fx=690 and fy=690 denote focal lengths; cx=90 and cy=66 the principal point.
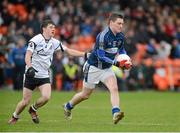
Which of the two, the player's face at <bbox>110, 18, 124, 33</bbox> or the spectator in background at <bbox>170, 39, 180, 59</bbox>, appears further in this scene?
the spectator in background at <bbox>170, 39, 180, 59</bbox>

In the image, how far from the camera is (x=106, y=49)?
1405 cm

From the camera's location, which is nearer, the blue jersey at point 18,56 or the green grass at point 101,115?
the green grass at point 101,115

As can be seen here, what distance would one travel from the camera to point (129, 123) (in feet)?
46.6

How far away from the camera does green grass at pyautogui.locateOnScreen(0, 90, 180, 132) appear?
13027 mm

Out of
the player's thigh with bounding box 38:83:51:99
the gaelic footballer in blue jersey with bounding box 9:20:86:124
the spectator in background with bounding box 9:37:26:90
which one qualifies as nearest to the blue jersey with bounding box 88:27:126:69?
the gaelic footballer in blue jersey with bounding box 9:20:86:124

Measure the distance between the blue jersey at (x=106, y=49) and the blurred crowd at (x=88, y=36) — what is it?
1164cm

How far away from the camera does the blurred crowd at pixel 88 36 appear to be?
26.9m

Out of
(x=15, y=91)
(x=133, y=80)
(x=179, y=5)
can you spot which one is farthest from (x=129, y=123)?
(x=179, y=5)

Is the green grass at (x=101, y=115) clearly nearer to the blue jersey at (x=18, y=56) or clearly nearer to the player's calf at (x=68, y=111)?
the player's calf at (x=68, y=111)

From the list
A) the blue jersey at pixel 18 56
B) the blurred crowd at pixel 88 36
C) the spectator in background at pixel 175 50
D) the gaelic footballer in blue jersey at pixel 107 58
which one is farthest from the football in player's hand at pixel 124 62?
the spectator in background at pixel 175 50

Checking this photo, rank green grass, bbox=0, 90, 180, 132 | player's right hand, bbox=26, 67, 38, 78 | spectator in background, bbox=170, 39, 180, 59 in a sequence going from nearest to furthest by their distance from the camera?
green grass, bbox=0, 90, 180, 132 < player's right hand, bbox=26, 67, 38, 78 < spectator in background, bbox=170, 39, 180, 59

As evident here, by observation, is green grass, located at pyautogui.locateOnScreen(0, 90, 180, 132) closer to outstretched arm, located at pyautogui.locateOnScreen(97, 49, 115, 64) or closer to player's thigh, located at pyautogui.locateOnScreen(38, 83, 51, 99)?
player's thigh, located at pyautogui.locateOnScreen(38, 83, 51, 99)

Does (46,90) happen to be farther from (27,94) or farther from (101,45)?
(101,45)

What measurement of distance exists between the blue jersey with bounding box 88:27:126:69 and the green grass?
125cm
